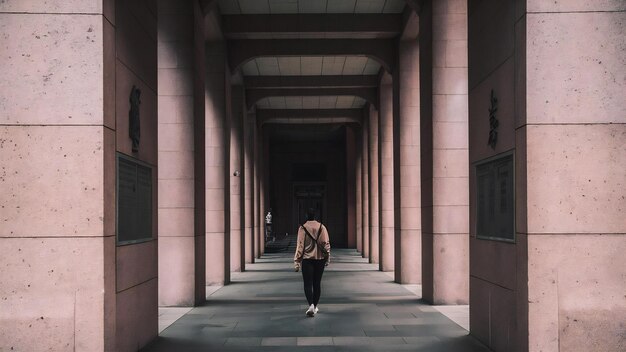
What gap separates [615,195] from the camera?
6.98m

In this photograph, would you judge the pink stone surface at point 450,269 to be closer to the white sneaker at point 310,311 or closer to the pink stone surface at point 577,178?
the white sneaker at point 310,311

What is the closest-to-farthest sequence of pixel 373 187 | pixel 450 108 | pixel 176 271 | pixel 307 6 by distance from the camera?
pixel 176 271 → pixel 450 108 → pixel 307 6 → pixel 373 187

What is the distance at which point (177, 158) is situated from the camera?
1309 centimetres

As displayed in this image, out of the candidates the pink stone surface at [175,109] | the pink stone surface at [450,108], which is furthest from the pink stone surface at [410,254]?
the pink stone surface at [175,109]

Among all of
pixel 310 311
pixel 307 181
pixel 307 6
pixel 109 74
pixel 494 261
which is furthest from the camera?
pixel 307 181

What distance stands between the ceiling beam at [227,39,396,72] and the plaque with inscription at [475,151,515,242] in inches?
425

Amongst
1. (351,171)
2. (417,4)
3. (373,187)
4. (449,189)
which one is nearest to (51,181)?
(449,189)

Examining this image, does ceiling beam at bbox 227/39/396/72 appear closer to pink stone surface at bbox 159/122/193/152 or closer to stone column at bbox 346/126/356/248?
pink stone surface at bbox 159/122/193/152

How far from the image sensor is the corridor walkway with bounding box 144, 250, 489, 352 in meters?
8.83

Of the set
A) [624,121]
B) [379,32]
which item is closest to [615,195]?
[624,121]

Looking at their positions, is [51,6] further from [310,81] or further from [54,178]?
[310,81]

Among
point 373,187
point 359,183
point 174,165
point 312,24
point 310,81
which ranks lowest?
point 373,187

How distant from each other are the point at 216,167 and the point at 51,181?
434 inches

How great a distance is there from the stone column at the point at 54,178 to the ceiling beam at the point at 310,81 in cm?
1732
